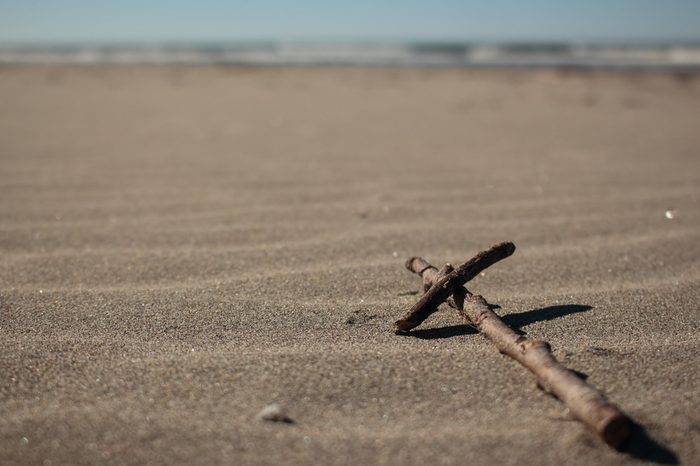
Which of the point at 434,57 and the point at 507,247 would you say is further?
the point at 434,57

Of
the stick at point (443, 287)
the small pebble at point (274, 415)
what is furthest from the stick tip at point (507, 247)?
the small pebble at point (274, 415)

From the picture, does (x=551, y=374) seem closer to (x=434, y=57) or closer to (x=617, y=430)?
(x=617, y=430)

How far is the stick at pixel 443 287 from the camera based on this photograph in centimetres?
156

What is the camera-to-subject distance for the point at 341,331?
5.33 ft

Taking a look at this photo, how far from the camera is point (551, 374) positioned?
1294mm

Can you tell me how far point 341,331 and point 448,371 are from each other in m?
0.31

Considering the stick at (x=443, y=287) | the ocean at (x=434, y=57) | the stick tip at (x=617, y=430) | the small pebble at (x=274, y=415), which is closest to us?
the stick tip at (x=617, y=430)

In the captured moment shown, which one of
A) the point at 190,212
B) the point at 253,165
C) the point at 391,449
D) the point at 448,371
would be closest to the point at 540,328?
the point at 448,371

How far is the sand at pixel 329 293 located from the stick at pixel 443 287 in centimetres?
5

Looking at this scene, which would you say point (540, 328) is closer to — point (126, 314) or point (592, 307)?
point (592, 307)

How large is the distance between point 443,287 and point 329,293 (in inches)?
15.8

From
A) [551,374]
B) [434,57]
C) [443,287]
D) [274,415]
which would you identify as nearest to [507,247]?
[443,287]

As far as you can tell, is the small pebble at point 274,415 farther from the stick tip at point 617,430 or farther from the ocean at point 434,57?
the ocean at point 434,57

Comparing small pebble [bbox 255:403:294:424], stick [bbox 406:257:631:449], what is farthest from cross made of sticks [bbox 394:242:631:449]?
small pebble [bbox 255:403:294:424]
